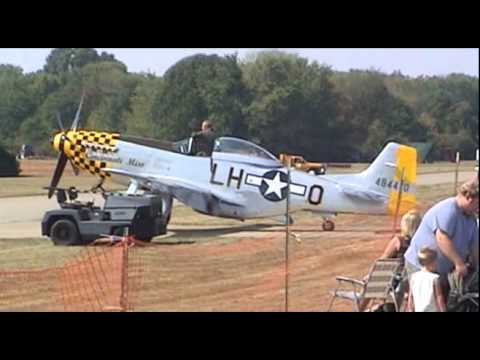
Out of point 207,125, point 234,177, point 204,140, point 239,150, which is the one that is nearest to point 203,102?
point 207,125

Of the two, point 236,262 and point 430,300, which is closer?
point 430,300

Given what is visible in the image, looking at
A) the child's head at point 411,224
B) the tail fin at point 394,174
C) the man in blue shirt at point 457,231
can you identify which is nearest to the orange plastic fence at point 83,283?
the tail fin at point 394,174

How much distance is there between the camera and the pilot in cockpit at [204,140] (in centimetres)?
765

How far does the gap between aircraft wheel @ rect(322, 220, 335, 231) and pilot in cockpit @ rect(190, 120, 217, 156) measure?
1.17 metres

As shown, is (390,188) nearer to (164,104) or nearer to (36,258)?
(164,104)

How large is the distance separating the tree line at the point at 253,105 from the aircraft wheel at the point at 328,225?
829mm

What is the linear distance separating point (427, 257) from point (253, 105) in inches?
107

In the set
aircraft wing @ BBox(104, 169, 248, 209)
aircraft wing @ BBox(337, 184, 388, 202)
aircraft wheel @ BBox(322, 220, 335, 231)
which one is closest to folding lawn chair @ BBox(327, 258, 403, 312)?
aircraft wing @ BBox(337, 184, 388, 202)

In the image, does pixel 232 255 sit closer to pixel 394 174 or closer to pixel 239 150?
pixel 239 150

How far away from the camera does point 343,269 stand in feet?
25.5

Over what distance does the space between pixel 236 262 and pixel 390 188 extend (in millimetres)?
1420
